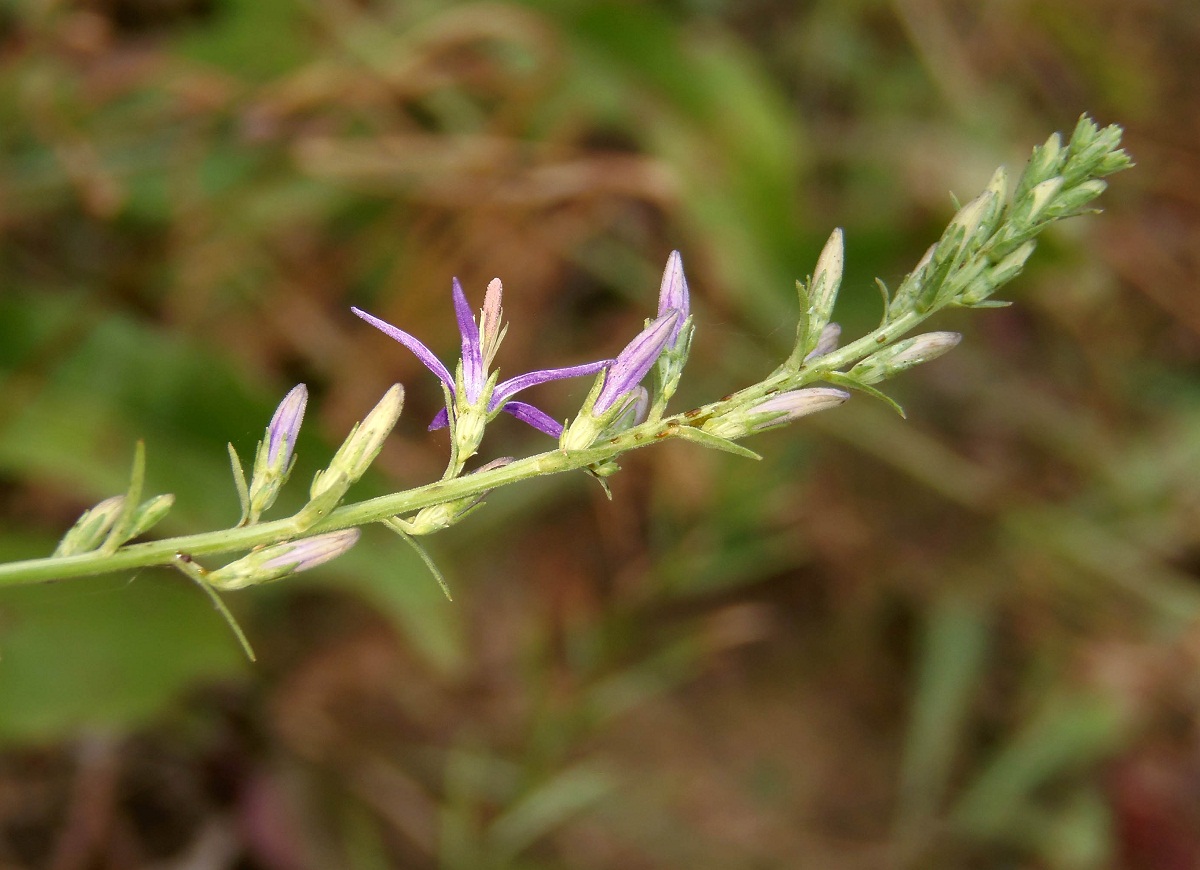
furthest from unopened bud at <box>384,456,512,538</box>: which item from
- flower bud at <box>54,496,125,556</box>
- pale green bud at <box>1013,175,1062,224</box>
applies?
pale green bud at <box>1013,175,1062,224</box>

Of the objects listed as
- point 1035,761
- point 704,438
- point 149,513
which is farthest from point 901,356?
point 1035,761

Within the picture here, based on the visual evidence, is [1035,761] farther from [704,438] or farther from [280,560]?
[280,560]

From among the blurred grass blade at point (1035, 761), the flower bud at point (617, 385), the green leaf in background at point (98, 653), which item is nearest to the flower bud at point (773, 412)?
the flower bud at point (617, 385)

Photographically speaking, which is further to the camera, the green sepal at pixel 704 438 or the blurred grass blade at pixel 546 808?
the blurred grass blade at pixel 546 808

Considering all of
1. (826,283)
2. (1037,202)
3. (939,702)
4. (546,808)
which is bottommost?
(546,808)

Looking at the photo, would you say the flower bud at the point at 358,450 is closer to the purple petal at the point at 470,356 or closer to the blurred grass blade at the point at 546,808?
the purple petal at the point at 470,356

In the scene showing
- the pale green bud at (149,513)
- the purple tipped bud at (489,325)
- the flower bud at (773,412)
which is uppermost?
the purple tipped bud at (489,325)
